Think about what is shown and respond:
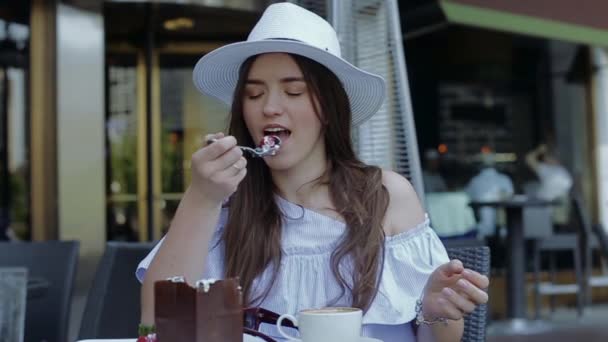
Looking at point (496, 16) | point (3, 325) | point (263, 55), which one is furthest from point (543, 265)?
point (263, 55)

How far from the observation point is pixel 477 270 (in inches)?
69.6

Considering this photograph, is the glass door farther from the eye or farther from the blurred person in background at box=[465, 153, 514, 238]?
the eye

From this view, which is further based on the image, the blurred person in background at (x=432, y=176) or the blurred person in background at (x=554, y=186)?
the blurred person in background at (x=554, y=186)

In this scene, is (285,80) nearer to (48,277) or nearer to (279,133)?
(279,133)

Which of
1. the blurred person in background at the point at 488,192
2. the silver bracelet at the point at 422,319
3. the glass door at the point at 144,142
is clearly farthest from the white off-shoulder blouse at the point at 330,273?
the blurred person in background at the point at 488,192

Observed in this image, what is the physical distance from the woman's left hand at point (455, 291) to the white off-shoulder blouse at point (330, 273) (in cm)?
23

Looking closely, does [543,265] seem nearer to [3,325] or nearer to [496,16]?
[496,16]

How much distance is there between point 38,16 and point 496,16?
11.3ft

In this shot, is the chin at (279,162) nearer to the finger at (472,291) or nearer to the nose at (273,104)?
the nose at (273,104)

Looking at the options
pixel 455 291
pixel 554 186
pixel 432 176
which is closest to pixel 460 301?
pixel 455 291

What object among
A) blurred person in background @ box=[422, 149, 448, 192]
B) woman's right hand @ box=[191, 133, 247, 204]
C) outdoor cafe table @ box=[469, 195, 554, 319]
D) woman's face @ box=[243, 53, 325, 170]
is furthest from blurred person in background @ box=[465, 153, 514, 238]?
woman's right hand @ box=[191, 133, 247, 204]

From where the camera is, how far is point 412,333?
5.22 ft

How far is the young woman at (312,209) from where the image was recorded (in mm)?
1544

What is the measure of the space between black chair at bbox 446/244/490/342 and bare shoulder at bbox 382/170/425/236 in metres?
0.16
